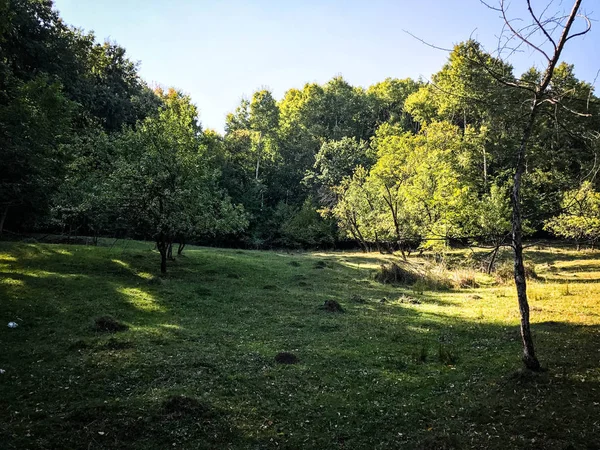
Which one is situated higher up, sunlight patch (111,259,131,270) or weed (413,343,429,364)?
sunlight patch (111,259,131,270)

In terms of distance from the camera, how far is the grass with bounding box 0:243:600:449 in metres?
7.64

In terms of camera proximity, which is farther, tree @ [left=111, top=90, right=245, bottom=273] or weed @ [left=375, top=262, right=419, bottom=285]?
weed @ [left=375, top=262, right=419, bottom=285]

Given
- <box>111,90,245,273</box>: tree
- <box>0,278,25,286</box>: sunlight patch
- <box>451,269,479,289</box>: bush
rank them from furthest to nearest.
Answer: <box>451,269,479,289</box>: bush, <box>111,90,245,273</box>: tree, <box>0,278,25,286</box>: sunlight patch

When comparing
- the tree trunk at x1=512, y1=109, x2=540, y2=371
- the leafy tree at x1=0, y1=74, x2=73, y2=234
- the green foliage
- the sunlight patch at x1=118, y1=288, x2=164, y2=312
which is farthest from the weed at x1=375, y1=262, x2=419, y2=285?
the green foliage

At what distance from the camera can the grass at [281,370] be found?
764 centimetres

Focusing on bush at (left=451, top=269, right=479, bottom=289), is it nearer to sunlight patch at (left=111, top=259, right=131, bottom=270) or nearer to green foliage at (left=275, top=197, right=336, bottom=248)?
sunlight patch at (left=111, top=259, right=131, bottom=270)

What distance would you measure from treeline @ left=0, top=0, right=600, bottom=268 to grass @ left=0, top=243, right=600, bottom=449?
13.1ft

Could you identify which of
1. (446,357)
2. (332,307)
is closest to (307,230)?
(332,307)

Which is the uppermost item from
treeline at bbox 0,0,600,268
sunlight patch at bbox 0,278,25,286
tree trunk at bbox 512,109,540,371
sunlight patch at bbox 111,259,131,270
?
treeline at bbox 0,0,600,268

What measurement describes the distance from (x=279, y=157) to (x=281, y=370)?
71.1m

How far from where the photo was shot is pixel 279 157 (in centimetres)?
7962

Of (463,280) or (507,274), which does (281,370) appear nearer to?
(463,280)

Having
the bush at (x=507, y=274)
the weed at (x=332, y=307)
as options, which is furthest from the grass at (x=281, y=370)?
the bush at (x=507, y=274)

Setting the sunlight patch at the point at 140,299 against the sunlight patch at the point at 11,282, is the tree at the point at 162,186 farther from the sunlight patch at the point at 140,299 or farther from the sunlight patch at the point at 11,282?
the sunlight patch at the point at 11,282
